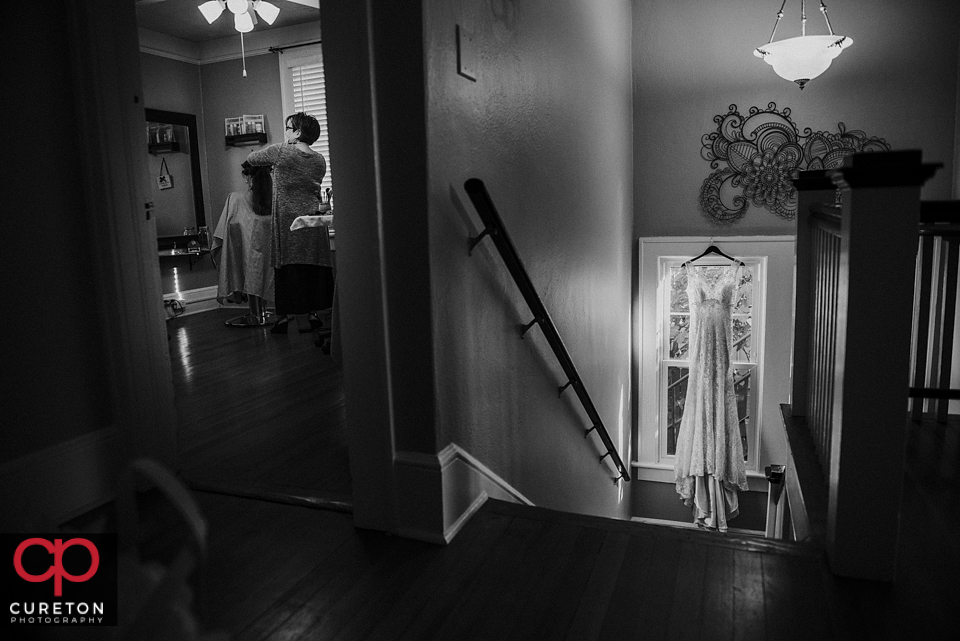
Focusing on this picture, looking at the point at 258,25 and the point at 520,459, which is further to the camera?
the point at 258,25

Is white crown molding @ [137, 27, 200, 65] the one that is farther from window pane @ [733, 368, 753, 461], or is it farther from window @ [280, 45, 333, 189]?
window pane @ [733, 368, 753, 461]

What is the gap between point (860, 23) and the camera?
4.95m

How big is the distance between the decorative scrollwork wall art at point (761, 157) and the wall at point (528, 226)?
1096 millimetres

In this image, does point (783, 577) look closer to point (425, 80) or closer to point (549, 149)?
point (425, 80)

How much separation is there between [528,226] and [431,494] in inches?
46.3

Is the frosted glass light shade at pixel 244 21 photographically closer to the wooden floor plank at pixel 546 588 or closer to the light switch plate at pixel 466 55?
the light switch plate at pixel 466 55

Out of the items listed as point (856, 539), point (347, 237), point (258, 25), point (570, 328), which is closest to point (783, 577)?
point (856, 539)

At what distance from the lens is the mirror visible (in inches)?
252

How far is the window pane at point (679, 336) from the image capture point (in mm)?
5754

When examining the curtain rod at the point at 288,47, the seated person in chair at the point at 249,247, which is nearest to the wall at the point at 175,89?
the curtain rod at the point at 288,47

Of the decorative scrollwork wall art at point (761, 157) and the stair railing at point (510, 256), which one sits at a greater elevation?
the decorative scrollwork wall art at point (761, 157)

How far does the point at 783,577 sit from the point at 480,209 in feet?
4.10

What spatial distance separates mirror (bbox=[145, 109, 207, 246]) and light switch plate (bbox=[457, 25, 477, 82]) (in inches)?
202

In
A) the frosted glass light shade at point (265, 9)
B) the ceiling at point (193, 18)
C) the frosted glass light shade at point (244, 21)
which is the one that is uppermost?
the ceiling at point (193, 18)
